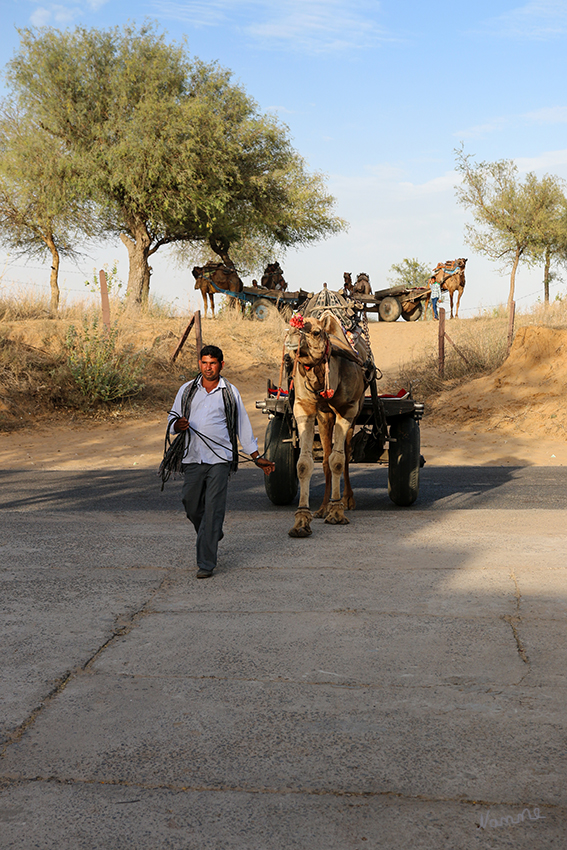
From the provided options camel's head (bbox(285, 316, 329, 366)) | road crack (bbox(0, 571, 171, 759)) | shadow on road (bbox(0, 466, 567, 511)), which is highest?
camel's head (bbox(285, 316, 329, 366))

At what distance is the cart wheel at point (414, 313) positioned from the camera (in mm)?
33344

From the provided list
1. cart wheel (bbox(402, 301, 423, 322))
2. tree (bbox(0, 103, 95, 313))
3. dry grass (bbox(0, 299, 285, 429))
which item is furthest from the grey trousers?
cart wheel (bbox(402, 301, 423, 322))

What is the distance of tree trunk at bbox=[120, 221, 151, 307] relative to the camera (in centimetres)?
3073

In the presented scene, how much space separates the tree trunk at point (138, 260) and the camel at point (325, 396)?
23317mm

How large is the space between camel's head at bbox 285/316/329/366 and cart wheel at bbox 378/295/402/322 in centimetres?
2637

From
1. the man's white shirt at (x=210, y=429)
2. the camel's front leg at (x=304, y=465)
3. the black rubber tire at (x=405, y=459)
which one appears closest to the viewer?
the man's white shirt at (x=210, y=429)

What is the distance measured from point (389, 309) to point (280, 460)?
83.3ft

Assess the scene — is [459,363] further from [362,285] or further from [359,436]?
[359,436]

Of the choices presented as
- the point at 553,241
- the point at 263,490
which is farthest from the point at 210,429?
the point at 553,241

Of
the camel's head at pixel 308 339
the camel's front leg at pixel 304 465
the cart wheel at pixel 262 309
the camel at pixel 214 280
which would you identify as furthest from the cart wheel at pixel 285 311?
the camel's head at pixel 308 339

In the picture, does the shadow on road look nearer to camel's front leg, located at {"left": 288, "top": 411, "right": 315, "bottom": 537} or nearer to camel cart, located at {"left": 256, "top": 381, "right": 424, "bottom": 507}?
camel cart, located at {"left": 256, "top": 381, "right": 424, "bottom": 507}

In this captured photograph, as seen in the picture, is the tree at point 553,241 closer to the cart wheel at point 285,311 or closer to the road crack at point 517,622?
the cart wheel at point 285,311

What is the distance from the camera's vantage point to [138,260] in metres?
31.5

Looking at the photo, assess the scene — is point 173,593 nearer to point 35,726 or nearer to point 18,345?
point 35,726
